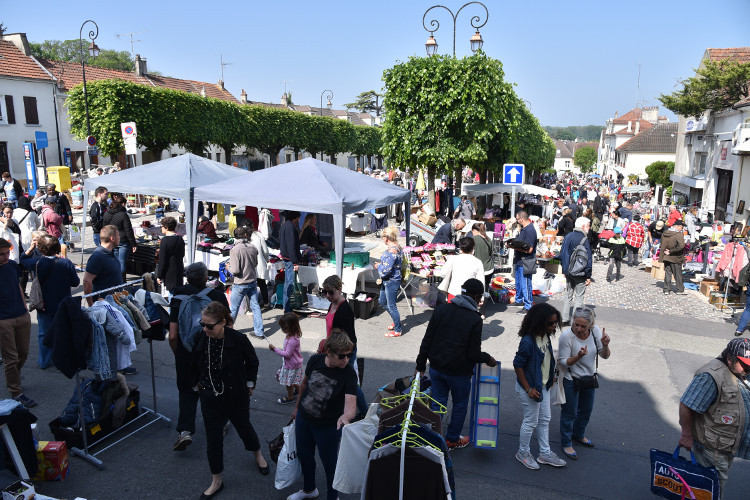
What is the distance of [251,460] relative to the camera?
4.64m

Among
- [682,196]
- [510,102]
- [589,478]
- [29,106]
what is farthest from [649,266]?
[29,106]

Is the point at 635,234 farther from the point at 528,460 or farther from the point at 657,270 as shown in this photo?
the point at 528,460

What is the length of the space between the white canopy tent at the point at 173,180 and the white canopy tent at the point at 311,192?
49 centimetres

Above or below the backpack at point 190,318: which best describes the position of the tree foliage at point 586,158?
above

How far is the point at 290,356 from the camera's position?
5441 mm

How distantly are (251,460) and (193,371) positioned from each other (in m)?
1.13

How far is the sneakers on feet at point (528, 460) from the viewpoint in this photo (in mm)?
4573

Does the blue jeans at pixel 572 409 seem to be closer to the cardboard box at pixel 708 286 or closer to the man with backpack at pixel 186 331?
the man with backpack at pixel 186 331

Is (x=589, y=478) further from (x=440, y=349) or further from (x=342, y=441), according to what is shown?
(x=342, y=441)

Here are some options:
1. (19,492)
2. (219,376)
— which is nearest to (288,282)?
(219,376)

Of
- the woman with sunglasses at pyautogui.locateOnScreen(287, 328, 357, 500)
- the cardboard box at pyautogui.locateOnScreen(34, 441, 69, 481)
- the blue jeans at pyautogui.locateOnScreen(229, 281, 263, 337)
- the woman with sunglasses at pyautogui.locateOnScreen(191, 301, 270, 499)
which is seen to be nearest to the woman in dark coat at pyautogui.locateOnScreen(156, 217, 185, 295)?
the blue jeans at pyautogui.locateOnScreen(229, 281, 263, 337)

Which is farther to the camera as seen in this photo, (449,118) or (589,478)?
(449,118)

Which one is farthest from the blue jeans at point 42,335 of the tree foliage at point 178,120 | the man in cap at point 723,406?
the tree foliage at point 178,120

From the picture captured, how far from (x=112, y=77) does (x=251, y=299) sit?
124 feet
